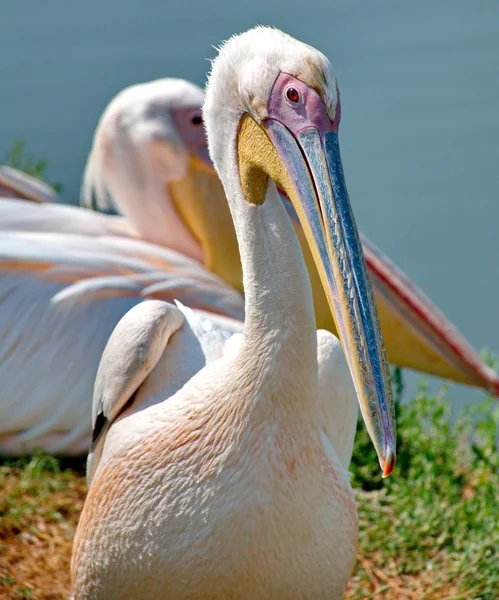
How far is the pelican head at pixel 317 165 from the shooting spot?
172cm

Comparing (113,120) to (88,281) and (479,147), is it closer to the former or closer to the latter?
(88,281)

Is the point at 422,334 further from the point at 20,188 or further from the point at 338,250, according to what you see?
the point at 338,250

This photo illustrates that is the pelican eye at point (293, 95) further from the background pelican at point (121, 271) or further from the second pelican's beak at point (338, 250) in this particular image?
the background pelican at point (121, 271)

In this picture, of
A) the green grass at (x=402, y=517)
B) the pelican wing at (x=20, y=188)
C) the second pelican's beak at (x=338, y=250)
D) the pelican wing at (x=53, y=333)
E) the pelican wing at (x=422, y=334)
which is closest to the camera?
the second pelican's beak at (x=338, y=250)

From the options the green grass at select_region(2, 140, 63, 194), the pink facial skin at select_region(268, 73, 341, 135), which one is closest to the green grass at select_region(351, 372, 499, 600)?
the pink facial skin at select_region(268, 73, 341, 135)

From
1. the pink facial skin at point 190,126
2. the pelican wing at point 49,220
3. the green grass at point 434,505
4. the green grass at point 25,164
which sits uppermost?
the pink facial skin at point 190,126

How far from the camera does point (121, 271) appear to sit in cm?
338

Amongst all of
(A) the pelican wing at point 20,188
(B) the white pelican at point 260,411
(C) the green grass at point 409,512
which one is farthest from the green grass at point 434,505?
(A) the pelican wing at point 20,188

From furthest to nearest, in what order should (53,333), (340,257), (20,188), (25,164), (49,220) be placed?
1. (25,164)
2. (20,188)
3. (49,220)
4. (53,333)
5. (340,257)

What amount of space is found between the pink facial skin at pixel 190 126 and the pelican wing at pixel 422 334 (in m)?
0.72

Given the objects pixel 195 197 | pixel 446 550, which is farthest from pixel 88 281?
pixel 446 550

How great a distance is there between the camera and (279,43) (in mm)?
1815

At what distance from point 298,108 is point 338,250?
26 centimetres

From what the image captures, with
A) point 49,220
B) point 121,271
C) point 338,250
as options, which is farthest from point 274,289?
point 49,220
